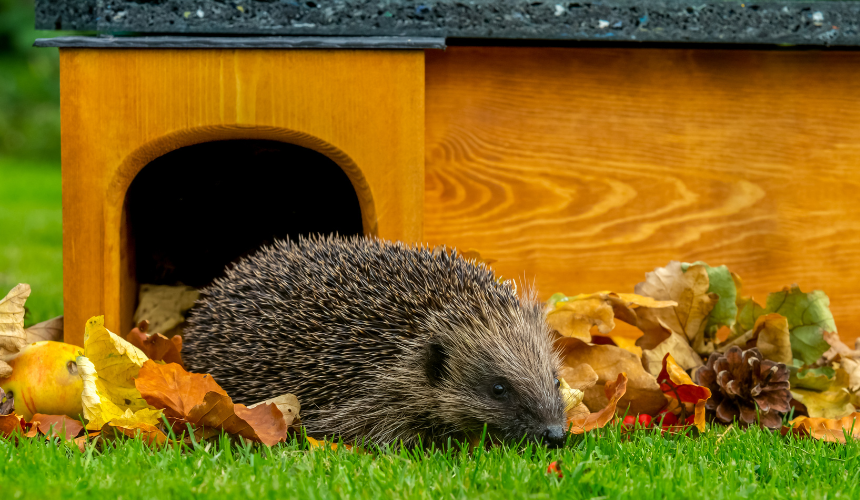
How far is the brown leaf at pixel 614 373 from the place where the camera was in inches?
123

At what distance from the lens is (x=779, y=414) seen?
319 cm

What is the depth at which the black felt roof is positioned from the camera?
3.47m

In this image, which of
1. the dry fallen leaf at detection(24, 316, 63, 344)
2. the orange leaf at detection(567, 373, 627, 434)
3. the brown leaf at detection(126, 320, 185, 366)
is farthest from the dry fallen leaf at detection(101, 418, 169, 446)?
the orange leaf at detection(567, 373, 627, 434)

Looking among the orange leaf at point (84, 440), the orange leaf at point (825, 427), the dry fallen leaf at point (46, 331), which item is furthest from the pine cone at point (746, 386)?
the dry fallen leaf at point (46, 331)

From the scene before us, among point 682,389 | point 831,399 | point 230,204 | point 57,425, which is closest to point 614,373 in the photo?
point 682,389

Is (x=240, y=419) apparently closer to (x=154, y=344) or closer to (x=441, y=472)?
(x=441, y=472)

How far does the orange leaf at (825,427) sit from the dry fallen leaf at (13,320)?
9.67 feet

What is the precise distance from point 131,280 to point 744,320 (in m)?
2.98

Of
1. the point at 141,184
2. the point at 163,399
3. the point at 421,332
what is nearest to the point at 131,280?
the point at 141,184

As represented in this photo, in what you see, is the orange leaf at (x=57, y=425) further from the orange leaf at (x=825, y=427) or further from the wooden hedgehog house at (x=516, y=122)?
the orange leaf at (x=825, y=427)

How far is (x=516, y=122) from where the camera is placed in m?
3.83

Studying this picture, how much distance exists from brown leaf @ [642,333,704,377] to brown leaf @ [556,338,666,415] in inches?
5.7

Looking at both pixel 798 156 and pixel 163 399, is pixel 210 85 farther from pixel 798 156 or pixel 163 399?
pixel 798 156

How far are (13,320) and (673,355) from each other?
8.80ft
